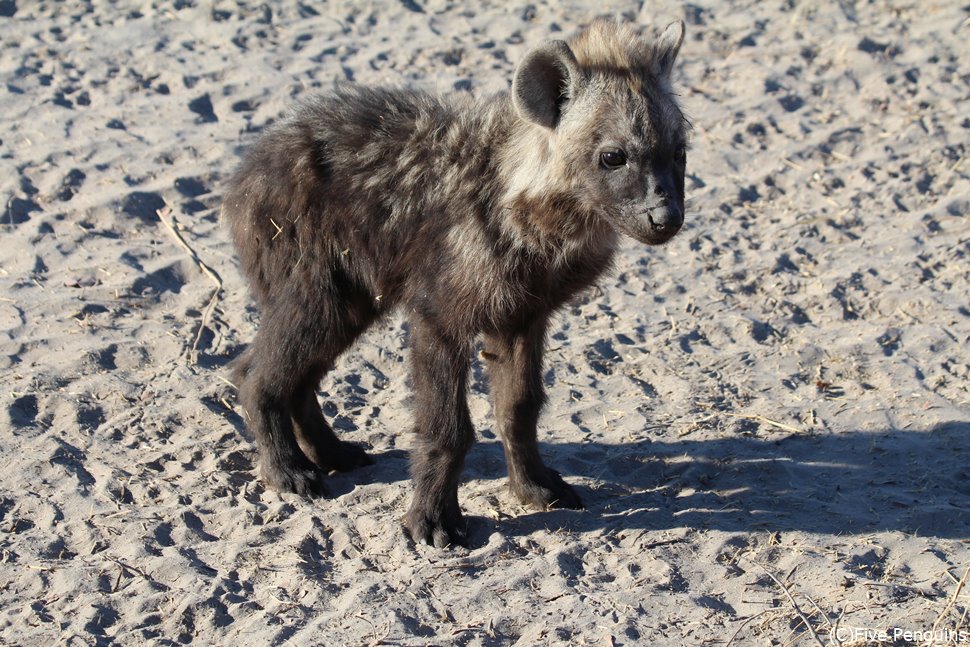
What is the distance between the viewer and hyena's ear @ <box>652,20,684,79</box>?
487 cm

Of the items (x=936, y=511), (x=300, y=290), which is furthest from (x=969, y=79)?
(x=300, y=290)

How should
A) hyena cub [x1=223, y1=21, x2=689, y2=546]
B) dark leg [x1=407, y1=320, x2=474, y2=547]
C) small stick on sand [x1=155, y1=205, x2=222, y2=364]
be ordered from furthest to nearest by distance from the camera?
small stick on sand [x1=155, y1=205, x2=222, y2=364] < dark leg [x1=407, y1=320, x2=474, y2=547] < hyena cub [x1=223, y1=21, x2=689, y2=546]

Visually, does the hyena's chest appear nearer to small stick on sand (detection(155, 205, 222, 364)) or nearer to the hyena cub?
the hyena cub

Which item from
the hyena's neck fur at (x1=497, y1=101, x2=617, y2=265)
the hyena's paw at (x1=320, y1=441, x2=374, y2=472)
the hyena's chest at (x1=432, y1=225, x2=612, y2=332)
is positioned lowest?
the hyena's paw at (x1=320, y1=441, x2=374, y2=472)

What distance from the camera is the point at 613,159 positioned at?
181 inches

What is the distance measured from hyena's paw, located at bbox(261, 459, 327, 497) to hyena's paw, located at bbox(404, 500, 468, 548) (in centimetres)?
55

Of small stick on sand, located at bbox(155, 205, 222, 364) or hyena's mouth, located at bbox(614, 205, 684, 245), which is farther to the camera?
small stick on sand, located at bbox(155, 205, 222, 364)

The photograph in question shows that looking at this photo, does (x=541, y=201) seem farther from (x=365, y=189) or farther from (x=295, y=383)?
(x=295, y=383)

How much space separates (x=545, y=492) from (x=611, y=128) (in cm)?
166

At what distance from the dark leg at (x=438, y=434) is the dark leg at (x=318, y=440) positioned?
0.63 metres

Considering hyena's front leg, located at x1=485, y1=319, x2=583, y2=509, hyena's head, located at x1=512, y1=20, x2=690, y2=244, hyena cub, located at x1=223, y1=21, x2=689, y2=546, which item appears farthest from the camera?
hyena's front leg, located at x1=485, y1=319, x2=583, y2=509

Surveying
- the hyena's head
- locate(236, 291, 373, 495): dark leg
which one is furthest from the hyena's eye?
locate(236, 291, 373, 495): dark leg

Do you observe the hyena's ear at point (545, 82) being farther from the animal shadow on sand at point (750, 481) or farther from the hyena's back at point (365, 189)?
the animal shadow on sand at point (750, 481)

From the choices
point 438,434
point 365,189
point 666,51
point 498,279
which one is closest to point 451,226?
point 498,279
